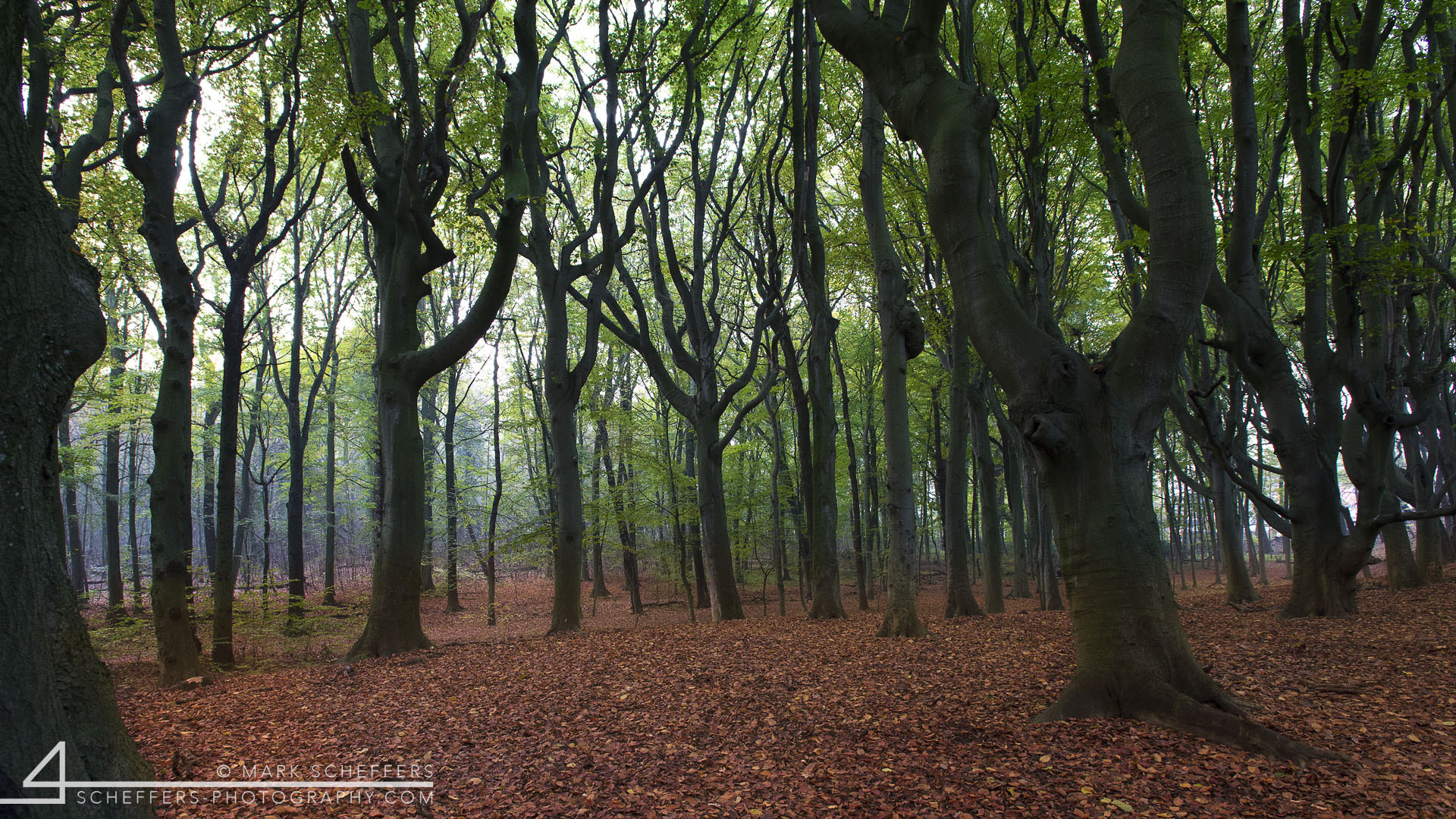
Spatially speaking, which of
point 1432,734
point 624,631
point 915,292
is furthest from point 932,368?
point 1432,734

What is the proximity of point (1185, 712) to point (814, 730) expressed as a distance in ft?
6.59

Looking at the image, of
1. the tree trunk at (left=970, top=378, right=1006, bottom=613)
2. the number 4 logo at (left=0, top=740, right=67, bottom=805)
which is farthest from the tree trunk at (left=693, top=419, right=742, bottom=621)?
the number 4 logo at (left=0, top=740, right=67, bottom=805)

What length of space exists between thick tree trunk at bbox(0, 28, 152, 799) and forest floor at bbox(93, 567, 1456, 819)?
128 centimetres

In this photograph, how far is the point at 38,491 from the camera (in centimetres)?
218

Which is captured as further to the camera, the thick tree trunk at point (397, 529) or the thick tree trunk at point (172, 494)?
the thick tree trunk at point (397, 529)

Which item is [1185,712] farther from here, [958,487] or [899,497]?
[958,487]

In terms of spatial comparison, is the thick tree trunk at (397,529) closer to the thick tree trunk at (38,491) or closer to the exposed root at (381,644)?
the exposed root at (381,644)

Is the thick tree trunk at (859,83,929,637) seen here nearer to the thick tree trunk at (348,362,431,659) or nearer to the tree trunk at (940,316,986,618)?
the tree trunk at (940,316,986,618)

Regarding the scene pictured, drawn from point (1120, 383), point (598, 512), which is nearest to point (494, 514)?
point (598, 512)

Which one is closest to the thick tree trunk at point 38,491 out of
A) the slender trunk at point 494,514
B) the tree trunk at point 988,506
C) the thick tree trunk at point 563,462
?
the thick tree trunk at point 563,462

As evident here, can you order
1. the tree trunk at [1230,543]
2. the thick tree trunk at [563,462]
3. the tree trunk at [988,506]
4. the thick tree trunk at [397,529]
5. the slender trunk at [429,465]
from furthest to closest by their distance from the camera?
the slender trunk at [429,465]
the tree trunk at [988,506]
the thick tree trunk at [563,462]
the tree trunk at [1230,543]
the thick tree trunk at [397,529]

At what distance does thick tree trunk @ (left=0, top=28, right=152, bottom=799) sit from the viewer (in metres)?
2.03

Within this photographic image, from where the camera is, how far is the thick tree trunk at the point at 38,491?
6.66ft

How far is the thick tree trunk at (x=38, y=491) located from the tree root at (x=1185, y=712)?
14.3 ft
